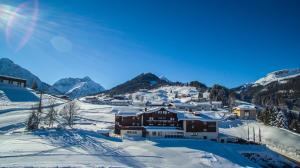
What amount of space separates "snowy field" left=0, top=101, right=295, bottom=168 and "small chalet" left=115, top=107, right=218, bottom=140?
5.77m

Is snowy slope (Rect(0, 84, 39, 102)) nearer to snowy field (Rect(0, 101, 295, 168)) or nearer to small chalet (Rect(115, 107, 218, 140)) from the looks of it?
snowy field (Rect(0, 101, 295, 168))

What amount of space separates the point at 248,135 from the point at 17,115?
6242 centimetres

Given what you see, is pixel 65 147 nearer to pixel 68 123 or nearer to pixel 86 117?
pixel 68 123

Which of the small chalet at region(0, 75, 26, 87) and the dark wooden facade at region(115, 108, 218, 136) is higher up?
the small chalet at region(0, 75, 26, 87)

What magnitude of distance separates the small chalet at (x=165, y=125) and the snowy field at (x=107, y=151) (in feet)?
18.9

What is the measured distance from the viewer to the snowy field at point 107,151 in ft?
126

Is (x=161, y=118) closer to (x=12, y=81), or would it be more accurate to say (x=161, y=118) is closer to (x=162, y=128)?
(x=162, y=128)

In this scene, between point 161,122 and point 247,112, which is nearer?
point 161,122

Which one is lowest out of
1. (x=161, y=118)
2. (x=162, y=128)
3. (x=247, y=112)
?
(x=162, y=128)

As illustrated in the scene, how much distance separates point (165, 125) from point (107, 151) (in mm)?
27431

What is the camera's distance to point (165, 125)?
2820 inches

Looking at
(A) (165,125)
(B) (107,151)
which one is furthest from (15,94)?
(B) (107,151)

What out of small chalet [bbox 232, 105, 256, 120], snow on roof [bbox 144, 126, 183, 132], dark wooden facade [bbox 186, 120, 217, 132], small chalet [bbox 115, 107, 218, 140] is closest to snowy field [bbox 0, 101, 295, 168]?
snow on roof [bbox 144, 126, 183, 132]

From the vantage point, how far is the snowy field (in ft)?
126
